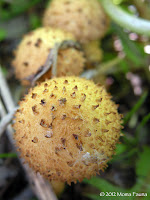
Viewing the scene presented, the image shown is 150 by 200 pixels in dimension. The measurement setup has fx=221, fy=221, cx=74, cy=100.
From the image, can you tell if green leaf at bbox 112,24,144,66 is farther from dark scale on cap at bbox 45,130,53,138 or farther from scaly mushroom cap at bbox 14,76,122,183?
dark scale on cap at bbox 45,130,53,138

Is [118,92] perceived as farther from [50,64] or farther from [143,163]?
[50,64]

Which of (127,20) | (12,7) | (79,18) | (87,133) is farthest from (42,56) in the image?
(12,7)

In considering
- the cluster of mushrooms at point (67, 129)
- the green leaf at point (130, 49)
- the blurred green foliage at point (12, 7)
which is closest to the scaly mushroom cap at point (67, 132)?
the cluster of mushrooms at point (67, 129)

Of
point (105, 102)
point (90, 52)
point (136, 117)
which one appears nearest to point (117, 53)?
point (90, 52)

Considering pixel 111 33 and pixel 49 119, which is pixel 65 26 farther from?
pixel 49 119

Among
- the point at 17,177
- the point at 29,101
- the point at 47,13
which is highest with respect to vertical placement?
the point at 47,13
